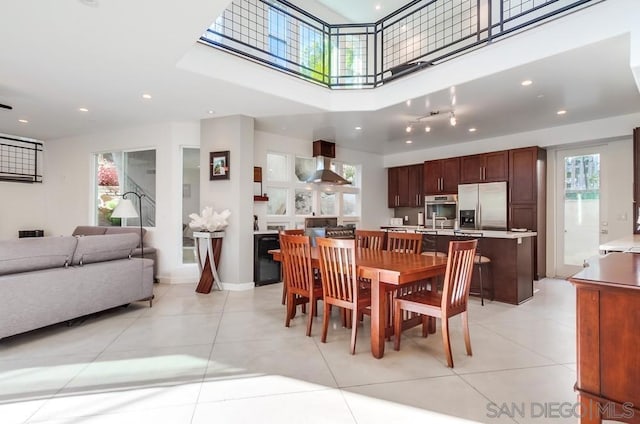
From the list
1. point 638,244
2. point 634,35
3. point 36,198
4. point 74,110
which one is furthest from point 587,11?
point 36,198

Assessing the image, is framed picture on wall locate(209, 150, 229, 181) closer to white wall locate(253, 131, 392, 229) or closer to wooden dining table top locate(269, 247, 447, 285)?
white wall locate(253, 131, 392, 229)

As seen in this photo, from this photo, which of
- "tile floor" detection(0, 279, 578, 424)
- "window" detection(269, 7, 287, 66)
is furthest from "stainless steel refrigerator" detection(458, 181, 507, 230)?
"window" detection(269, 7, 287, 66)

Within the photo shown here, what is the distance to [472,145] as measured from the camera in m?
6.64

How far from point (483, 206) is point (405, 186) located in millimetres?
2093

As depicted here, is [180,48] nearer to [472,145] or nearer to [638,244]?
[638,244]

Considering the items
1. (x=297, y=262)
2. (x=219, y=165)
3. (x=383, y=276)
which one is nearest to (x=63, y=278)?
(x=297, y=262)

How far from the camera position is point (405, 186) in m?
7.77

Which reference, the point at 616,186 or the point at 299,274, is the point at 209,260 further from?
the point at 616,186

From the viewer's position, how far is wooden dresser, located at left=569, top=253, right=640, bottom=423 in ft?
4.30

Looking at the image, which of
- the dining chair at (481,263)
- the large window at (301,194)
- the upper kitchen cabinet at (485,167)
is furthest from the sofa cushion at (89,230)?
the upper kitchen cabinet at (485,167)

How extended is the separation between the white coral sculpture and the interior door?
6.01 m

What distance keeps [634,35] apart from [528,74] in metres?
0.87

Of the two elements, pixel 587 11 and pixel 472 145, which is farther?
pixel 472 145

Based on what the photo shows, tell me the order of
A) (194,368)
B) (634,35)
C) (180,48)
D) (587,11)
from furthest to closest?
(180,48) → (587,11) → (634,35) → (194,368)
